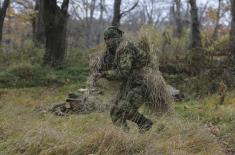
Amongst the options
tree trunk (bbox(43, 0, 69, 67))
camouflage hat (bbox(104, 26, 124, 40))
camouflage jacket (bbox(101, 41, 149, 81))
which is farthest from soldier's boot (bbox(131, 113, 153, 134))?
tree trunk (bbox(43, 0, 69, 67))

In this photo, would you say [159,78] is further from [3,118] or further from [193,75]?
[193,75]

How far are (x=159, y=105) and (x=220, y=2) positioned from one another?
3672 centimetres

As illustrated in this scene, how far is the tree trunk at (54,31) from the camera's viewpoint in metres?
19.4

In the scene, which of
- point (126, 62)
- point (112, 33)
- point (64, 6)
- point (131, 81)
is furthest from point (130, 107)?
point (64, 6)

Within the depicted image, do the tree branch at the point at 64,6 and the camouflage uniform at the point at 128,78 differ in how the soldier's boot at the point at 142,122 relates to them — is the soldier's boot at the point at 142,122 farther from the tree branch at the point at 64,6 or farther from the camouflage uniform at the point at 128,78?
the tree branch at the point at 64,6

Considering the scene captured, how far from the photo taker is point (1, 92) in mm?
14609

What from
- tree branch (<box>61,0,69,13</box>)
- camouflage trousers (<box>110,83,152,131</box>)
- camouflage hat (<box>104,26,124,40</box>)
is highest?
tree branch (<box>61,0,69,13</box>)

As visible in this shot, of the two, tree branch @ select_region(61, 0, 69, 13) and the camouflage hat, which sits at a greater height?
tree branch @ select_region(61, 0, 69, 13)

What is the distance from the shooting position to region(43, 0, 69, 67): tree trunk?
19.4m

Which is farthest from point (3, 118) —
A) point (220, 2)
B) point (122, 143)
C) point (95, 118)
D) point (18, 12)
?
point (220, 2)

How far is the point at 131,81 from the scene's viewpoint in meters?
7.25

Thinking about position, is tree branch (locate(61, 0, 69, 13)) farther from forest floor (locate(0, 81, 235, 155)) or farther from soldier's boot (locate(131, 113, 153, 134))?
soldier's boot (locate(131, 113, 153, 134))

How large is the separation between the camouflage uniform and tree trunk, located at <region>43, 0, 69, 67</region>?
12180 millimetres

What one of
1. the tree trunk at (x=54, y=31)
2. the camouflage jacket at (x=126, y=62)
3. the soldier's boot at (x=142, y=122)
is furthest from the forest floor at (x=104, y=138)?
the tree trunk at (x=54, y=31)
